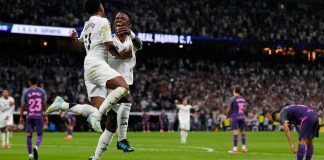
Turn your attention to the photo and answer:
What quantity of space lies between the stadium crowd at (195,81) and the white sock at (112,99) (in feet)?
136

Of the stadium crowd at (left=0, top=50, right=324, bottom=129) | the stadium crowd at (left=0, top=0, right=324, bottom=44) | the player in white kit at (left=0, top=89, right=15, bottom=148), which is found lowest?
the player in white kit at (left=0, top=89, right=15, bottom=148)

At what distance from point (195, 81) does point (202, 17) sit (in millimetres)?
6930

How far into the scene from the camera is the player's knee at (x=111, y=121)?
1415 centimetres

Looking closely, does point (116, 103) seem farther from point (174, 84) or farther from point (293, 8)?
point (293, 8)

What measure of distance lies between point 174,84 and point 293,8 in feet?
71.5

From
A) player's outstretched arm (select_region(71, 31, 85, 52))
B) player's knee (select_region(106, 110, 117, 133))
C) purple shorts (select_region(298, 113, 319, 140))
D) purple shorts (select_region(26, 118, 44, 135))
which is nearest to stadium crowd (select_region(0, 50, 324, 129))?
purple shorts (select_region(26, 118, 44, 135))

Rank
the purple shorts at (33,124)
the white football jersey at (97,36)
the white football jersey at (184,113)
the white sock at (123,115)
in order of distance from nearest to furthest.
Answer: the white football jersey at (97,36), the white sock at (123,115), the purple shorts at (33,124), the white football jersey at (184,113)

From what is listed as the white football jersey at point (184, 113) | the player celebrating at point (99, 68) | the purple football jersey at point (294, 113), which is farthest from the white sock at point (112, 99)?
the white football jersey at point (184, 113)

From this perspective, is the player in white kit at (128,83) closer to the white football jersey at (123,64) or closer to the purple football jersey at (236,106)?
the white football jersey at (123,64)

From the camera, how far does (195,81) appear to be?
67312 millimetres

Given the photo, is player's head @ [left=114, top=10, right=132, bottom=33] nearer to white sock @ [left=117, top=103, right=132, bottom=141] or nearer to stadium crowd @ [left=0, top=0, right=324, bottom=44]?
white sock @ [left=117, top=103, right=132, bottom=141]

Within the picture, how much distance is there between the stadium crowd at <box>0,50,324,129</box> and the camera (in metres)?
58.7

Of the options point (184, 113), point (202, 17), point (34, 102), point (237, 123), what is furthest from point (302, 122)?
point (202, 17)

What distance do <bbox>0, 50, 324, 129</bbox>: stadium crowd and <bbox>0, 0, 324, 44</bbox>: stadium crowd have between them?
428 centimetres
